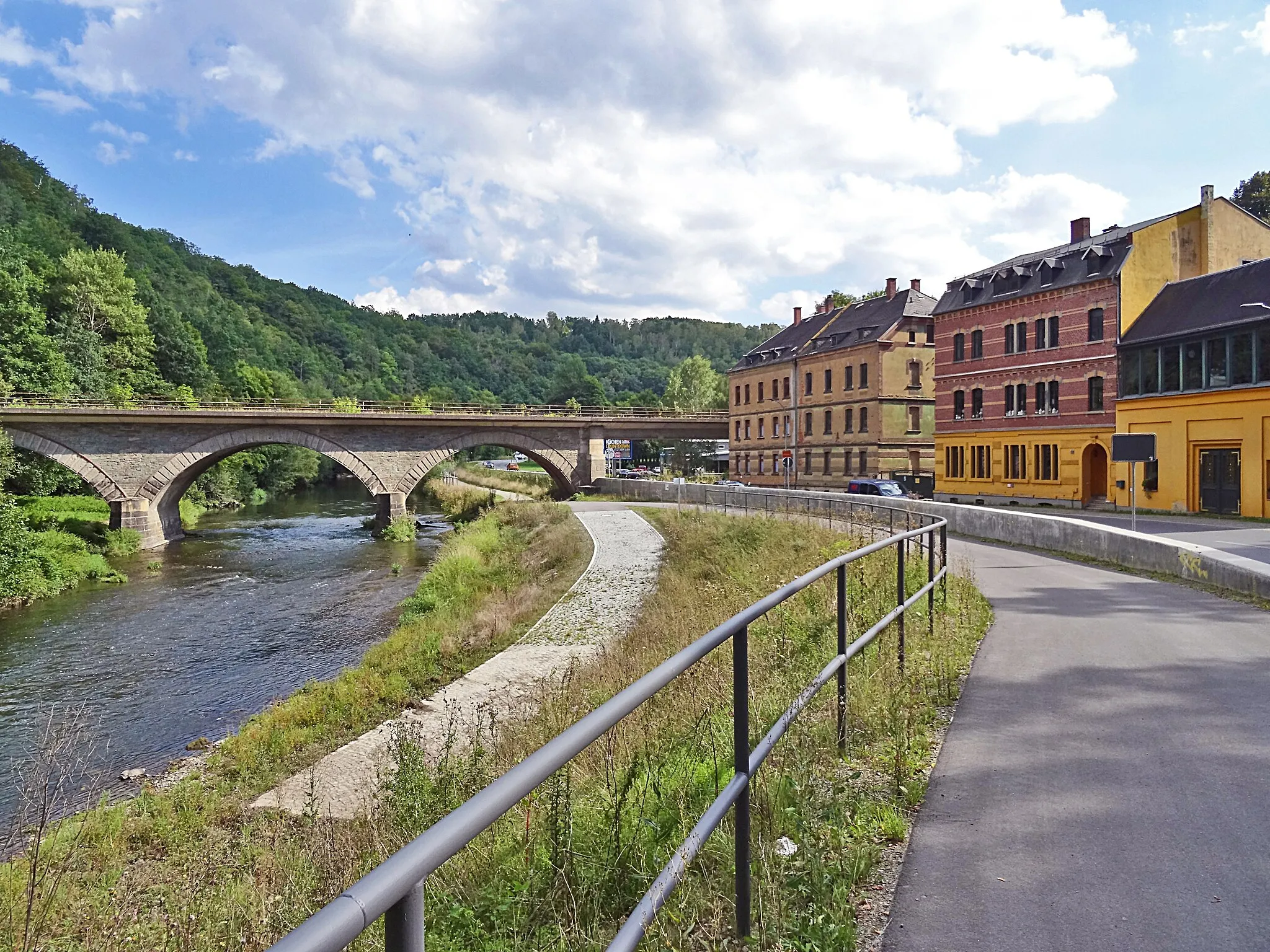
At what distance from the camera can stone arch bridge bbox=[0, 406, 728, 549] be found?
1670 inches

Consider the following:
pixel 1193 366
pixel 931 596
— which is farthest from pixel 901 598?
pixel 1193 366

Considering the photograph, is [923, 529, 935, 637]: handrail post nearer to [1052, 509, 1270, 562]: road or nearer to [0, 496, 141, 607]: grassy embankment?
[1052, 509, 1270, 562]: road

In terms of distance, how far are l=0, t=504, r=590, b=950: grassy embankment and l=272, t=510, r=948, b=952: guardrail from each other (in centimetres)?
295

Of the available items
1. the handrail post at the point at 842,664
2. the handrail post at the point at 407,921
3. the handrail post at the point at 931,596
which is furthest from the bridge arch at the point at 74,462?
the handrail post at the point at 407,921

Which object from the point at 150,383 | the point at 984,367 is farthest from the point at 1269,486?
the point at 150,383

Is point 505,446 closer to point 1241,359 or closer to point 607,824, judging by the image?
point 1241,359

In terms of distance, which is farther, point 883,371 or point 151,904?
point 883,371

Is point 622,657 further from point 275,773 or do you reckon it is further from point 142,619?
point 142,619

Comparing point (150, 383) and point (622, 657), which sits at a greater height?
point (150, 383)

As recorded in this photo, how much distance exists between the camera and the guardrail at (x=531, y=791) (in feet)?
3.78

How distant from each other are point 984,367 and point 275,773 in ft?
119

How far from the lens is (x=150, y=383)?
63.7m

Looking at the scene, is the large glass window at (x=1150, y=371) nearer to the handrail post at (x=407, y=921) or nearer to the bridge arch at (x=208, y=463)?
the handrail post at (x=407, y=921)

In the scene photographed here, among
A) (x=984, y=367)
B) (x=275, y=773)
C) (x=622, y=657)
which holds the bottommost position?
(x=275, y=773)
